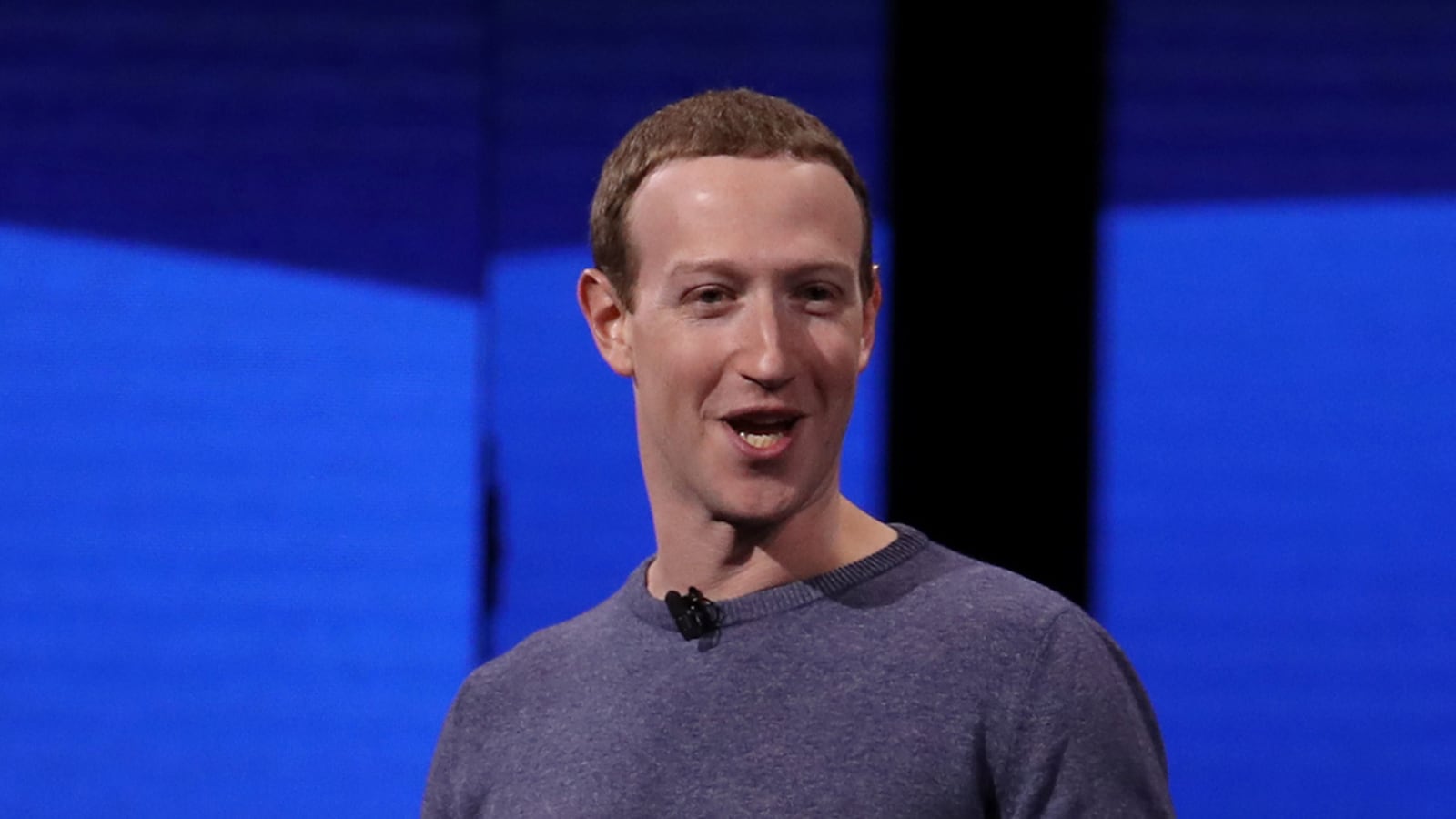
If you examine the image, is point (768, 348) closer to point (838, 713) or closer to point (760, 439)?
point (760, 439)

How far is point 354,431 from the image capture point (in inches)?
107

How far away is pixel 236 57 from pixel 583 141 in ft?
2.01

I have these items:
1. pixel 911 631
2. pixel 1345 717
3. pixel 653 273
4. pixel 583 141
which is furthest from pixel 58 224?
pixel 1345 717

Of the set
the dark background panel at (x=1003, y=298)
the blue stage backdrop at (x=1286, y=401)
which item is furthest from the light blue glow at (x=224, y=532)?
the blue stage backdrop at (x=1286, y=401)

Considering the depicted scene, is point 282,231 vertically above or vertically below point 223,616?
above

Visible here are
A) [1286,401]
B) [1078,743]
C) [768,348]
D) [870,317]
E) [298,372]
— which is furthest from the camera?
[298,372]

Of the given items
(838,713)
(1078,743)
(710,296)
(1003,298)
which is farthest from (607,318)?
(1003,298)

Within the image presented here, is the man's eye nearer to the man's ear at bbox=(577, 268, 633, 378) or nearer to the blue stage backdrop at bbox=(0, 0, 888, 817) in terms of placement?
the man's ear at bbox=(577, 268, 633, 378)

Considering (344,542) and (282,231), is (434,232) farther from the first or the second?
(344,542)

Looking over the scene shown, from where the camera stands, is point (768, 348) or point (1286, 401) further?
point (1286, 401)

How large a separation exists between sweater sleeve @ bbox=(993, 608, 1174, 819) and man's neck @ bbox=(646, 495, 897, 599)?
211mm

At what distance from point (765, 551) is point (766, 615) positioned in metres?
0.06

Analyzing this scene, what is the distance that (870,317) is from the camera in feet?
4.53

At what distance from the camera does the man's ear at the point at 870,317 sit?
135cm
